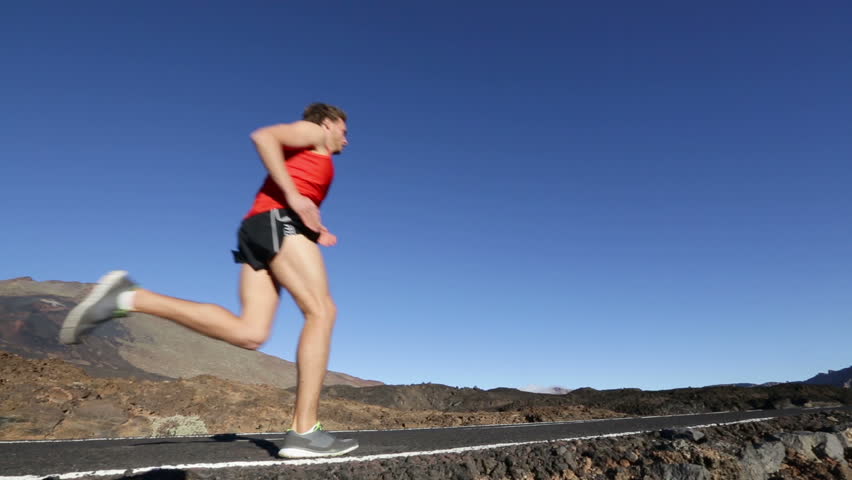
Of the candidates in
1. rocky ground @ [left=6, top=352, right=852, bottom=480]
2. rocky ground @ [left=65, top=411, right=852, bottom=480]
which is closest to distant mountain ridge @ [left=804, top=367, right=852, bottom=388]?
rocky ground @ [left=6, top=352, right=852, bottom=480]

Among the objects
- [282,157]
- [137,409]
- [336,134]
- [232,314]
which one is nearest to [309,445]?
[232,314]

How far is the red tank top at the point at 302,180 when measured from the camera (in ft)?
9.45

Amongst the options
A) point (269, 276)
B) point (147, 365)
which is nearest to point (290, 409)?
point (269, 276)

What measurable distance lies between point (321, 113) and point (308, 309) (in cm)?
113

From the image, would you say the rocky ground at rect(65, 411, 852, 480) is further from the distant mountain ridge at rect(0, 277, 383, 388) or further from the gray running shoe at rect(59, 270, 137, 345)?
the distant mountain ridge at rect(0, 277, 383, 388)

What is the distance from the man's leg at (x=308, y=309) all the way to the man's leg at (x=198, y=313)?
18cm

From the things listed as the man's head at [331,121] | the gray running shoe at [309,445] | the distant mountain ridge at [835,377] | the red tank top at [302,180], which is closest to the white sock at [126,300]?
the red tank top at [302,180]

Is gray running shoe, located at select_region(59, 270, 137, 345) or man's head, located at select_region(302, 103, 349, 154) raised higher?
man's head, located at select_region(302, 103, 349, 154)

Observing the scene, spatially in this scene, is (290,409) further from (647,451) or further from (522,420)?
(647,451)

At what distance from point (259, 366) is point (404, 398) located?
18135 millimetres

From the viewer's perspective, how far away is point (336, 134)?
3.14 meters

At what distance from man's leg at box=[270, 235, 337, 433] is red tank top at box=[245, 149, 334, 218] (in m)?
0.22

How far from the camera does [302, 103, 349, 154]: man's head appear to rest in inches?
123

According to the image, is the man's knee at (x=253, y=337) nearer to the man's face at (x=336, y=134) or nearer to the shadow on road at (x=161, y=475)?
the shadow on road at (x=161, y=475)
